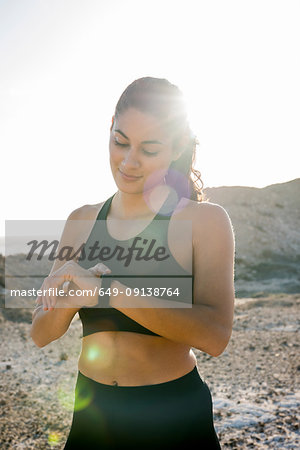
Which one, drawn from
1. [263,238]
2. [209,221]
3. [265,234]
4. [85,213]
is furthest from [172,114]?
[265,234]

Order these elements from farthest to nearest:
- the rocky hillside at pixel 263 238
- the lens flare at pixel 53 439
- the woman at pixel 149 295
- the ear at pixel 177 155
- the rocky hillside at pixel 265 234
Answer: the rocky hillside at pixel 265 234 < the rocky hillside at pixel 263 238 < the lens flare at pixel 53 439 < the ear at pixel 177 155 < the woman at pixel 149 295

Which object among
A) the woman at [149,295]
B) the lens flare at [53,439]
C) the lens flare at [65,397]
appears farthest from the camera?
the lens flare at [65,397]

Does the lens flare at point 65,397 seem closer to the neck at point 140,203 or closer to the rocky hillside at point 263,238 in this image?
the neck at point 140,203

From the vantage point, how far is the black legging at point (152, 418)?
6.06ft

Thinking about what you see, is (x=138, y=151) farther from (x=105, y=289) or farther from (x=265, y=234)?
(x=265, y=234)

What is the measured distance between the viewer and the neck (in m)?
2.13

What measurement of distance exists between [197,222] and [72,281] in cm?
63

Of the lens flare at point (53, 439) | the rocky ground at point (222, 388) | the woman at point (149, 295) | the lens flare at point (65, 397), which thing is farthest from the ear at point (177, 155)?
the lens flare at point (65, 397)

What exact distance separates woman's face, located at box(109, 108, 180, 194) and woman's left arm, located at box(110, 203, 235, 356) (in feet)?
1.04

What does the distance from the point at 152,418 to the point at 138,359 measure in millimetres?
268

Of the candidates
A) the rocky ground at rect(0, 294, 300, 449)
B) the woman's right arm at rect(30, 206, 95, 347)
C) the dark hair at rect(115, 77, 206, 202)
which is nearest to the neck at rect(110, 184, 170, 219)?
the dark hair at rect(115, 77, 206, 202)

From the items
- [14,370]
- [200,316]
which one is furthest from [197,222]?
[14,370]

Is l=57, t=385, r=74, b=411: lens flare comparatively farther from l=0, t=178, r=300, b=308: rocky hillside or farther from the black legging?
l=0, t=178, r=300, b=308: rocky hillside

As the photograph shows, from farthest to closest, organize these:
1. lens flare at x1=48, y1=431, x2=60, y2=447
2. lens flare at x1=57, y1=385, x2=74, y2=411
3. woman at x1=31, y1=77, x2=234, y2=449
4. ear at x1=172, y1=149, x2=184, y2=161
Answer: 1. lens flare at x1=57, y1=385, x2=74, y2=411
2. lens flare at x1=48, y1=431, x2=60, y2=447
3. ear at x1=172, y1=149, x2=184, y2=161
4. woman at x1=31, y1=77, x2=234, y2=449
